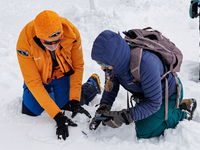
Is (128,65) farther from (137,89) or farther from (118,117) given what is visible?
(118,117)

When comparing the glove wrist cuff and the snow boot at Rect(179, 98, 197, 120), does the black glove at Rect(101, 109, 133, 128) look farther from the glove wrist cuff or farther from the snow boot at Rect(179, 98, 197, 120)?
the snow boot at Rect(179, 98, 197, 120)

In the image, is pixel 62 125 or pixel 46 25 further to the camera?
pixel 62 125

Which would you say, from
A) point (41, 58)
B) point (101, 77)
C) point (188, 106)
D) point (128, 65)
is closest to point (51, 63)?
point (41, 58)

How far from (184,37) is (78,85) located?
13.8 feet

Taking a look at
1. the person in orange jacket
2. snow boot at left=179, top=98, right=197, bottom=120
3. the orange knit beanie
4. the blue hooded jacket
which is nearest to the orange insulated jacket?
the person in orange jacket

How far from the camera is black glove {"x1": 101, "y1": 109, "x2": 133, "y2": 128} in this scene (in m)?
1.77

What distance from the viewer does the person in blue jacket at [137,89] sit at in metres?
1.44

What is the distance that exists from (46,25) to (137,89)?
1090 mm

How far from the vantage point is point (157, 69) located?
160cm

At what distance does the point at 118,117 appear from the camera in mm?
1793

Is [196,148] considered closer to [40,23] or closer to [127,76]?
[127,76]

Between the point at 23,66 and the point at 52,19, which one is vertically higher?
the point at 52,19

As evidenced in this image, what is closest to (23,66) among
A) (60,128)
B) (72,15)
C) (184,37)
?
(60,128)

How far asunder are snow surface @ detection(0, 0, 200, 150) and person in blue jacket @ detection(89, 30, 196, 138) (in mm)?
132
